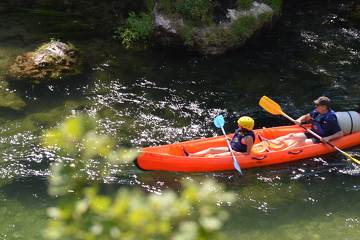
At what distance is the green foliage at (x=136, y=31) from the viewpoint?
35.3ft

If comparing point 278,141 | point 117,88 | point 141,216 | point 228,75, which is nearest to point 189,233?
point 141,216

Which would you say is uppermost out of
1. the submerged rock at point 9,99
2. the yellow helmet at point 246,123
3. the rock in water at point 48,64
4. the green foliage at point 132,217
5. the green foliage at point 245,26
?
the green foliage at point 132,217

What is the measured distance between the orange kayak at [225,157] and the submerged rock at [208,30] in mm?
3237

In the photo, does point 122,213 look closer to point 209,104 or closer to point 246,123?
point 246,123

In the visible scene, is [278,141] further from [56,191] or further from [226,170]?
[56,191]

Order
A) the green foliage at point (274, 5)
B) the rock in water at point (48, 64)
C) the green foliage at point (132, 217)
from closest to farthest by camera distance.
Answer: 1. the green foliage at point (132, 217)
2. the rock in water at point (48, 64)
3. the green foliage at point (274, 5)

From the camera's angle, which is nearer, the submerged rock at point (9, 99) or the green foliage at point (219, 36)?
the submerged rock at point (9, 99)

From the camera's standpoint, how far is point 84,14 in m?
12.0

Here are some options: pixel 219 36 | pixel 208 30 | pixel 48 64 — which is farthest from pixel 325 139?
pixel 48 64

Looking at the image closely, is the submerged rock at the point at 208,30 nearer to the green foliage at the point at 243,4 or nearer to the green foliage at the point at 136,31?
the green foliage at the point at 243,4

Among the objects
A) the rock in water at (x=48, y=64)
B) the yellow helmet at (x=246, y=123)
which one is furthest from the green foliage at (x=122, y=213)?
the rock in water at (x=48, y=64)

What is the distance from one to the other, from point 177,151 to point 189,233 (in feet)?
20.0

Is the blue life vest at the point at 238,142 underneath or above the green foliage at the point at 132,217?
underneath

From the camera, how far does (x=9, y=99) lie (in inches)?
339
